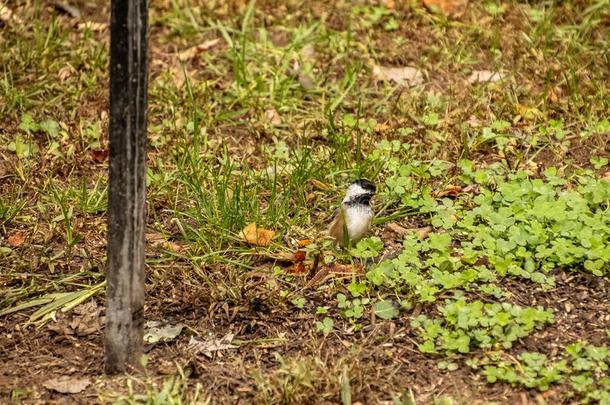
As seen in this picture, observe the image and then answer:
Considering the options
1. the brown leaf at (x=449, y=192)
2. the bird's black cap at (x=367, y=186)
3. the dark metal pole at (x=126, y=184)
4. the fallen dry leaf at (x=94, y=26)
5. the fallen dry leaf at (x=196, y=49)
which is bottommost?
the brown leaf at (x=449, y=192)

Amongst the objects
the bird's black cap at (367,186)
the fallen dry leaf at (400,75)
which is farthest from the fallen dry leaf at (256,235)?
the fallen dry leaf at (400,75)

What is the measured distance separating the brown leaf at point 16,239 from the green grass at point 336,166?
4 cm

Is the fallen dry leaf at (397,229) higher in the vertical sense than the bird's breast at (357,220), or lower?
lower

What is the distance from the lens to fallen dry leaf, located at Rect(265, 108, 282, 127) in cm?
582

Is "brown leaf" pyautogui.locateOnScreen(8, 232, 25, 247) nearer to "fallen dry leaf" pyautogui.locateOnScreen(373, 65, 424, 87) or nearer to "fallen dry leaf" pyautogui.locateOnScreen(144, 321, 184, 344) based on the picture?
"fallen dry leaf" pyautogui.locateOnScreen(144, 321, 184, 344)

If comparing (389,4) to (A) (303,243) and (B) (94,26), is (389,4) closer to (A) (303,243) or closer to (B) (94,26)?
(B) (94,26)

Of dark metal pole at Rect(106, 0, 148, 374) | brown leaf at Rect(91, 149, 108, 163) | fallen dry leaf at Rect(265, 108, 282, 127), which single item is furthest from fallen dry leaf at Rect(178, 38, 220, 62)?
dark metal pole at Rect(106, 0, 148, 374)

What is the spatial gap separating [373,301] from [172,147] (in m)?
1.80

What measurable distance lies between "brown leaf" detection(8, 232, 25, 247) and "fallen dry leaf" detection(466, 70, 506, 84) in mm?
2982

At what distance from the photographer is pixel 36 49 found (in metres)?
6.18

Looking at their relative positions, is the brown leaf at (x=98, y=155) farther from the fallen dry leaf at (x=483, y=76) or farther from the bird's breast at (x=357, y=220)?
the fallen dry leaf at (x=483, y=76)

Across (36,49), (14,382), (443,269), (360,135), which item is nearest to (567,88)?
(360,135)

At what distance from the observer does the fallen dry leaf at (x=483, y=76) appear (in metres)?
6.10

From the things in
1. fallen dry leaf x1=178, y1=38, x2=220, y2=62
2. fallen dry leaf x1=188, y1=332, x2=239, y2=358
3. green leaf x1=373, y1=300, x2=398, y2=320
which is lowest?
green leaf x1=373, y1=300, x2=398, y2=320
